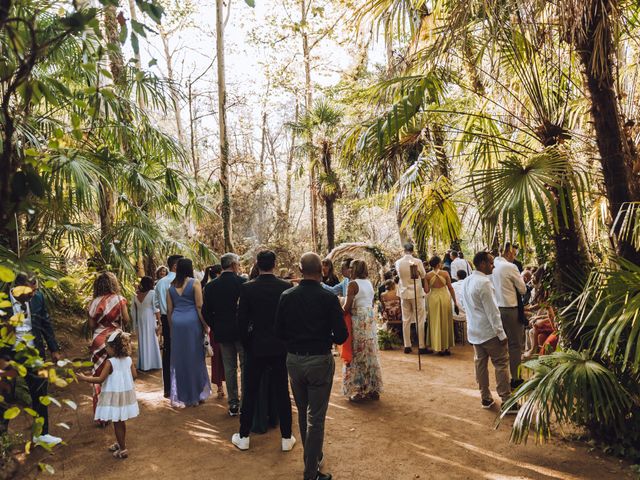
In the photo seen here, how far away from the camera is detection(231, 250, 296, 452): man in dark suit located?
16.6ft

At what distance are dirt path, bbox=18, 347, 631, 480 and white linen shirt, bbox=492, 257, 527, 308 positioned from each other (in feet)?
4.53

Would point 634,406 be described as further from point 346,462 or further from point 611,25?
point 611,25

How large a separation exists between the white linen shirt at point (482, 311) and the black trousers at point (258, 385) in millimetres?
2406

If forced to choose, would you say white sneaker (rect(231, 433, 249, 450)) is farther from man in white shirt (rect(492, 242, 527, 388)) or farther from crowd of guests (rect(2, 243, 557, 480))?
man in white shirt (rect(492, 242, 527, 388))

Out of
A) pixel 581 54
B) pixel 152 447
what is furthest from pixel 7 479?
pixel 581 54

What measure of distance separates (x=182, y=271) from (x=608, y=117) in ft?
16.3

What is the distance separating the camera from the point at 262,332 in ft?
16.6

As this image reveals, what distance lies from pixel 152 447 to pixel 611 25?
623 cm

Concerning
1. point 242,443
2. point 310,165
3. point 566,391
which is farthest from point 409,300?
point 310,165

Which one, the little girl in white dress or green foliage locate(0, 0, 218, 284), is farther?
green foliage locate(0, 0, 218, 284)

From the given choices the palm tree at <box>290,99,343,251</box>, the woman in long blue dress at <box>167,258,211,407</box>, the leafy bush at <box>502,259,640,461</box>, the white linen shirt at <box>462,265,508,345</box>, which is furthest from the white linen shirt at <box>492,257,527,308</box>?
the palm tree at <box>290,99,343,251</box>

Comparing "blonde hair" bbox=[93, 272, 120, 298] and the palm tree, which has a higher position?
the palm tree

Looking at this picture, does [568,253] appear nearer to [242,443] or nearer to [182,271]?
[242,443]

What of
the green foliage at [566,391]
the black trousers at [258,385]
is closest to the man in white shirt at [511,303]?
the green foliage at [566,391]
